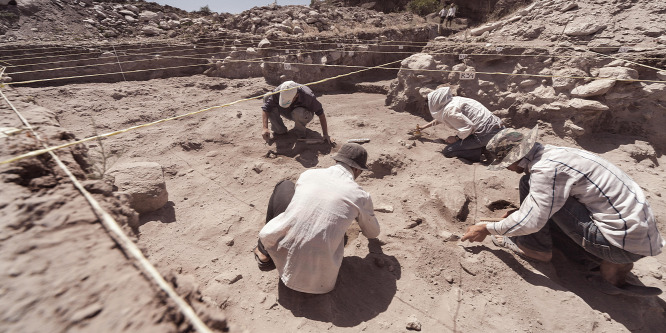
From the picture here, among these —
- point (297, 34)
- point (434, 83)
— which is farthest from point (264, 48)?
point (434, 83)

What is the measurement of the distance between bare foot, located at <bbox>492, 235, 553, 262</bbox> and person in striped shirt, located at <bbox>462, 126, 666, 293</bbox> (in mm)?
253

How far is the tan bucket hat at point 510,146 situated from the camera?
210 cm

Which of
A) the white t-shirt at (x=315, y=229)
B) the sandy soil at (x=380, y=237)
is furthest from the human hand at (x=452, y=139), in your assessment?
the white t-shirt at (x=315, y=229)

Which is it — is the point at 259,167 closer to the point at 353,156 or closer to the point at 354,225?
the point at 354,225

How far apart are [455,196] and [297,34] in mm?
6837

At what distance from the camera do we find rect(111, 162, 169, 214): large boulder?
2.68 metres

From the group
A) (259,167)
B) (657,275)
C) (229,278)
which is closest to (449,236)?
(657,275)

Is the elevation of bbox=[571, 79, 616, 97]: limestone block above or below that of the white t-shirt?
below

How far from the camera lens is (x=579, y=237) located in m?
2.10

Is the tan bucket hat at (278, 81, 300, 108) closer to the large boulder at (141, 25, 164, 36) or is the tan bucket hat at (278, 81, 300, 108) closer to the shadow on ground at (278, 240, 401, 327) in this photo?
the shadow on ground at (278, 240, 401, 327)

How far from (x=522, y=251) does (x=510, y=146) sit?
875 mm

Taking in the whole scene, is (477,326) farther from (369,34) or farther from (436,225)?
(369,34)

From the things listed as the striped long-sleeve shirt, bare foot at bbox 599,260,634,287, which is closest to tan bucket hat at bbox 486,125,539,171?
the striped long-sleeve shirt

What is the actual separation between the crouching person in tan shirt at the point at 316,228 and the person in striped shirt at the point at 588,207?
3.87 ft
